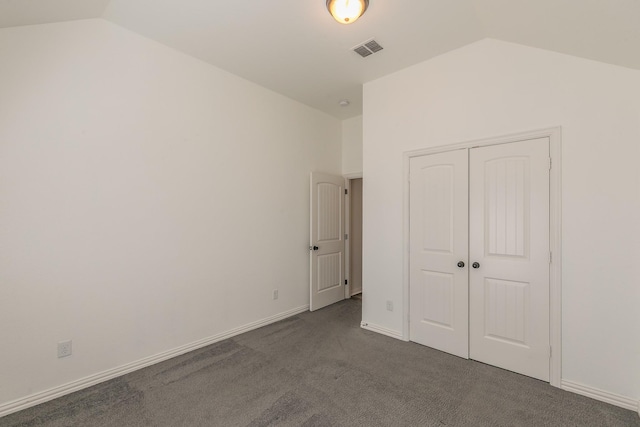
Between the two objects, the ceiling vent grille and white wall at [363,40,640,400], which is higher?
the ceiling vent grille

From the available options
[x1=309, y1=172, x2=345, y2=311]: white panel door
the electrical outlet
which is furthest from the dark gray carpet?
[x1=309, y1=172, x2=345, y2=311]: white panel door

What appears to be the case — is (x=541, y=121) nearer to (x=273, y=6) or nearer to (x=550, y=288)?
(x=550, y=288)

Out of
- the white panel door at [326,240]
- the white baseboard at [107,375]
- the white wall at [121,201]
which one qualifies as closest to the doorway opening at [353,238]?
the white panel door at [326,240]

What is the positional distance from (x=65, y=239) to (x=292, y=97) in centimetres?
301

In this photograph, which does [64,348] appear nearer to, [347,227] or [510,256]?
[347,227]

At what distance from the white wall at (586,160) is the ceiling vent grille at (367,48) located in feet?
2.53

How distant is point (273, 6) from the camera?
229 centimetres

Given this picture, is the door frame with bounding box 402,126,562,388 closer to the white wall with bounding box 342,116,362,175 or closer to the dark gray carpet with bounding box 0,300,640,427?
the dark gray carpet with bounding box 0,300,640,427

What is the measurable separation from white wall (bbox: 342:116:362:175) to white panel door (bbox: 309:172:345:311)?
28 centimetres

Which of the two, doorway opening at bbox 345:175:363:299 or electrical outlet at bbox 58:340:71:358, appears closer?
electrical outlet at bbox 58:340:71:358

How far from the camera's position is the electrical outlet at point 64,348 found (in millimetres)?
2242

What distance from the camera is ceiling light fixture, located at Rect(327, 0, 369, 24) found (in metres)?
2.03

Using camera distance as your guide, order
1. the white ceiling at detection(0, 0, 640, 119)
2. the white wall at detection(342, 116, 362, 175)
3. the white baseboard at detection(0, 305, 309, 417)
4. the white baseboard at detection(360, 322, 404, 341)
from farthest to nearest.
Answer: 1. the white wall at detection(342, 116, 362, 175)
2. the white baseboard at detection(360, 322, 404, 341)
3. the white baseboard at detection(0, 305, 309, 417)
4. the white ceiling at detection(0, 0, 640, 119)

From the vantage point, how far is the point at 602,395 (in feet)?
7.10
